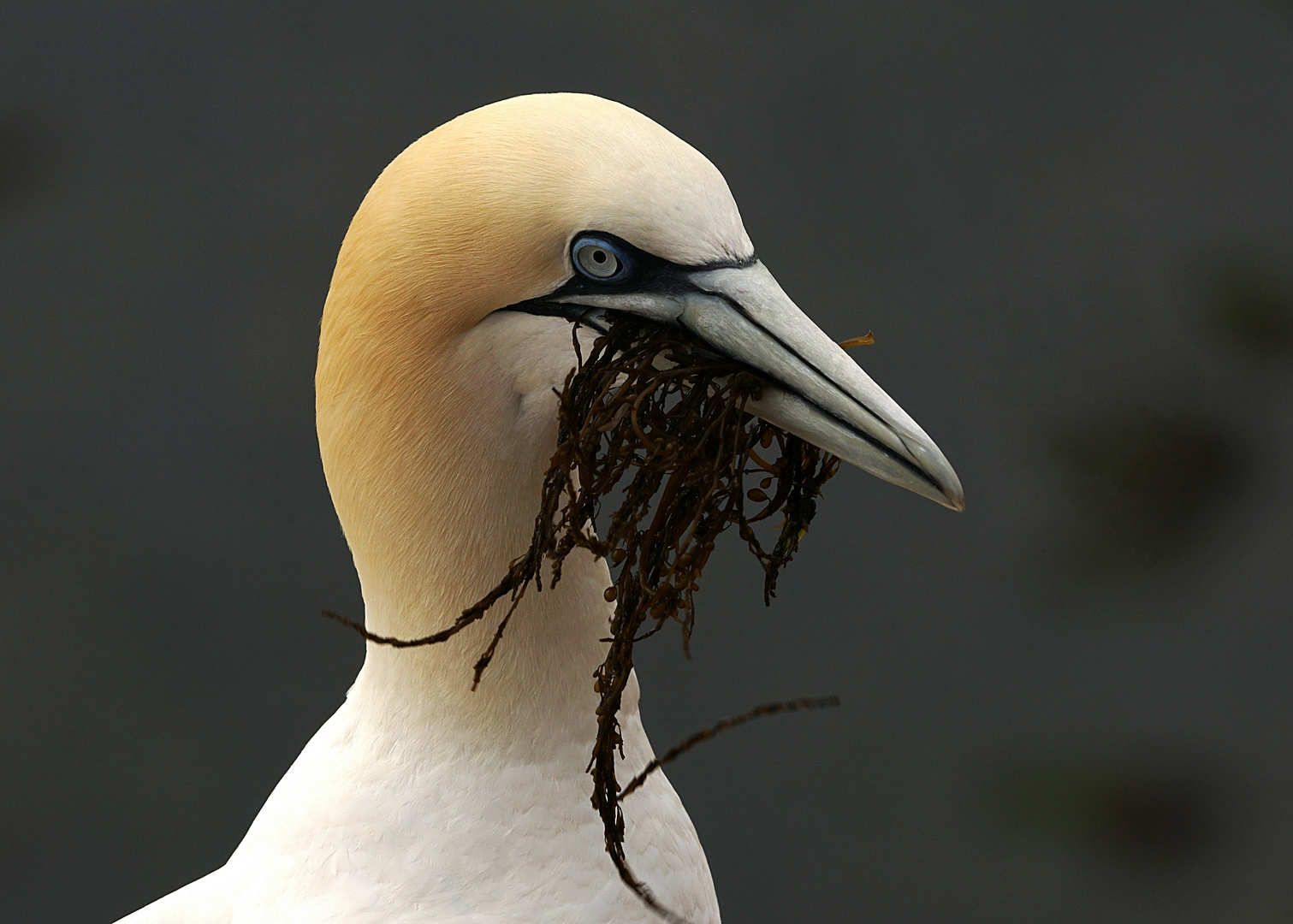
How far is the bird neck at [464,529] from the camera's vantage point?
4.79ft

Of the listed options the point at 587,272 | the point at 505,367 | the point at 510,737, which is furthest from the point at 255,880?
the point at 587,272

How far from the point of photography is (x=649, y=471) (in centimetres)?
142

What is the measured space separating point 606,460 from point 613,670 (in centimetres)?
24

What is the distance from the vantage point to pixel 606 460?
1.42m

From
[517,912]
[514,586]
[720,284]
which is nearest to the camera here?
[720,284]

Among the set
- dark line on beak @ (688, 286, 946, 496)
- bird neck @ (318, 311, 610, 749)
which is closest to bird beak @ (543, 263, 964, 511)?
dark line on beak @ (688, 286, 946, 496)

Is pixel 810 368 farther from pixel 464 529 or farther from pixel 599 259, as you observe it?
pixel 464 529

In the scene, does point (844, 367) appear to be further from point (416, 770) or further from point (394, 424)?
point (416, 770)

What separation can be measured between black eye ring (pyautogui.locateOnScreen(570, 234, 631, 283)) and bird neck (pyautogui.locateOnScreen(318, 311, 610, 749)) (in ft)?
0.23

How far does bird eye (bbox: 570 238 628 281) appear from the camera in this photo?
53.3 inches

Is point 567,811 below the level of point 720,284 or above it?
below

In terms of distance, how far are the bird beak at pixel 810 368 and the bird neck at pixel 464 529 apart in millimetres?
135

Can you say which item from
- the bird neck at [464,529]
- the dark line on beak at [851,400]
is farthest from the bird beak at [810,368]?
the bird neck at [464,529]

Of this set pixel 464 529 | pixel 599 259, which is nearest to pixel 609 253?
pixel 599 259
